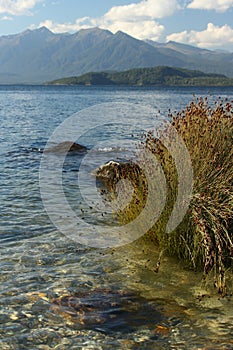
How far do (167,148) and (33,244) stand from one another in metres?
3.72

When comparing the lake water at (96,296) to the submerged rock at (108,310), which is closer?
the lake water at (96,296)

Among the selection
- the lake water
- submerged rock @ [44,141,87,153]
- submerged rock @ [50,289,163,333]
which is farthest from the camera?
submerged rock @ [44,141,87,153]

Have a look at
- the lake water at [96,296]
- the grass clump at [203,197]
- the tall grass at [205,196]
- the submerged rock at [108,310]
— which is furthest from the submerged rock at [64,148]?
the submerged rock at [108,310]

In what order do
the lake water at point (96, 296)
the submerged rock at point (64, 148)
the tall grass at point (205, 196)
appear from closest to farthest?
1. the lake water at point (96, 296)
2. the tall grass at point (205, 196)
3. the submerged rock at point (64, 148)

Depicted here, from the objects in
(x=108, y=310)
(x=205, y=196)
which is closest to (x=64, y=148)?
(x=205, y=196)

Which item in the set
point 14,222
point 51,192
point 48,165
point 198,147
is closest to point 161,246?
point 198,147

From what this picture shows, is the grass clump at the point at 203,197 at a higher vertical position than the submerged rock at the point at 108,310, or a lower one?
higher

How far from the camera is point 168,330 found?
6.10 meters

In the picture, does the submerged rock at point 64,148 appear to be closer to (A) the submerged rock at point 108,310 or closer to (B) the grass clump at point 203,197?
(B) the grass clump at point 203,197

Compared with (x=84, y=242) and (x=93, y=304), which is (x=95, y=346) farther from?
(x=84, y=242)

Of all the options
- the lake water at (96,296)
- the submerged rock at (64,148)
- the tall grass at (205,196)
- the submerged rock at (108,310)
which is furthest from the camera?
the submerged rock at (64,148)

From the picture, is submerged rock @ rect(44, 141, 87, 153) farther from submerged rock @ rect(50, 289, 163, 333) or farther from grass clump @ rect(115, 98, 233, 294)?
submerged rock @ rect(50, 289, 163, 333)

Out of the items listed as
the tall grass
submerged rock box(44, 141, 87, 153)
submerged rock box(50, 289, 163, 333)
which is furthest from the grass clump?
submerged rock box(44, 141, 87, 153)

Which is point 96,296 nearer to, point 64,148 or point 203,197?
point 203,197
